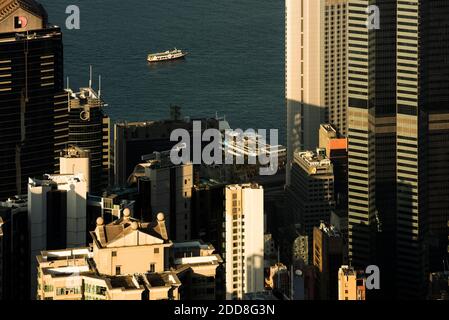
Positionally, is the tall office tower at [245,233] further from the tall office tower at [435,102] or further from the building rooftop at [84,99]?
the tall office tower at [435,102]

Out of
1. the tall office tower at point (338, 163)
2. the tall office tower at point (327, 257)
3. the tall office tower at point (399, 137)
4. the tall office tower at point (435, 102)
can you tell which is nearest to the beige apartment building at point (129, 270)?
the tall office tower at point (327, 257)

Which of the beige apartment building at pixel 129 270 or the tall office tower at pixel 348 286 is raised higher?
the beige apartment building at pixel 129 270

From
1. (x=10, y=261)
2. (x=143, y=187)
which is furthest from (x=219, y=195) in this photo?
(x=10, y=261)

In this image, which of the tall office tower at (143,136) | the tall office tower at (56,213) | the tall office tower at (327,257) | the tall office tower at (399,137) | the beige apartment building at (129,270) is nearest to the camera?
the beige apartment building at (129,270)

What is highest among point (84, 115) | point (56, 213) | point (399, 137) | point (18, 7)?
point (18, 7)

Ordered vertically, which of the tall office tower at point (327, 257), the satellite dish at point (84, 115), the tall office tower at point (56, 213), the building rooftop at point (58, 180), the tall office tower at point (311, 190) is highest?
the satellite dish at point (84, 115)

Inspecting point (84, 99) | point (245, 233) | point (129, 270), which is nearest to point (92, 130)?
point (84, 99)

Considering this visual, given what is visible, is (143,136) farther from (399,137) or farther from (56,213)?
(56,213)
